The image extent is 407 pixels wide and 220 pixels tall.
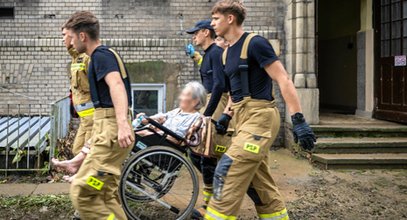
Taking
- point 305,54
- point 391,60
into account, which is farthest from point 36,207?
point 391,60

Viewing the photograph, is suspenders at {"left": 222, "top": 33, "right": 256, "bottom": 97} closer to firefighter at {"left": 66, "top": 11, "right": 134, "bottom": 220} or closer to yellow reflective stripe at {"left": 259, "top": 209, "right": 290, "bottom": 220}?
firefighter at {"left": 66, "top": 11, "right": 134, "bottom": 220}

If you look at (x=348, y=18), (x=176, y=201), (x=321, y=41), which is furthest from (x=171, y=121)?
(x=321, y=41)

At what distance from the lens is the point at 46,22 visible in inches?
351

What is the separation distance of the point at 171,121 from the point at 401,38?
19.1 feet

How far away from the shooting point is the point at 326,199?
5.30 m

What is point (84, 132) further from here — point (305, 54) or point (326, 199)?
point (305, 54)

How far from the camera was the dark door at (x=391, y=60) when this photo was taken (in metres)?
8.37

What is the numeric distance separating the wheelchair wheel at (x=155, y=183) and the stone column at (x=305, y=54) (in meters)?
4.11

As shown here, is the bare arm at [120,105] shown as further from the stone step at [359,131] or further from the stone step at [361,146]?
the stone step at [359,131]

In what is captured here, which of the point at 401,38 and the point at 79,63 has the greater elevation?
the point at 401,38

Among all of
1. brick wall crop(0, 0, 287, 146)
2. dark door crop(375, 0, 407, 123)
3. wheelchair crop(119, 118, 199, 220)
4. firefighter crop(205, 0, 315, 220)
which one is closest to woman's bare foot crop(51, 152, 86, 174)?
wheelchair crop(119, 118, 199, 220)

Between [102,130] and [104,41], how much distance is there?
579 cm

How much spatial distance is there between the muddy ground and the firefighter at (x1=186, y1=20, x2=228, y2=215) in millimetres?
585

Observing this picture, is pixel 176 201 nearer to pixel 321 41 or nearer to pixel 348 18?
pixel 348 18
